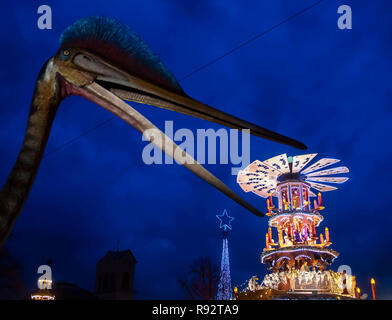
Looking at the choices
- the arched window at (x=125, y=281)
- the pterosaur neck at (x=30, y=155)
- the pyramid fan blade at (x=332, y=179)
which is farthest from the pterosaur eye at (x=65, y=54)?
the arched window at (x=125, y=281)

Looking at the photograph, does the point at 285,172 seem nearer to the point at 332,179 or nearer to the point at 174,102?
the point at 332,179

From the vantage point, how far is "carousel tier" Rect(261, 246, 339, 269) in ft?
79.5

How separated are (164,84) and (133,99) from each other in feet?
1.15

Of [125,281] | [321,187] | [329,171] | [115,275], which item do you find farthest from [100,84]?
[115,275]

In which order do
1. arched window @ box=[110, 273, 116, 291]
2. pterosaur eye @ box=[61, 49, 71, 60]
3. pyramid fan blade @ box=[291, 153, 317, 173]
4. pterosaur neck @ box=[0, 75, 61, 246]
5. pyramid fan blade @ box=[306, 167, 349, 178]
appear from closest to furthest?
pterosaur neck @ box=[0, 75, 61, 246] < pterosaur eye @ box=[61, 49, 71, 60] < pyramid fan blade @ box=[291, 153, 317, 173] < pyramid fan blade @ box=[306, 167, 349, 178] < arched window @ box=[110, 273, 116, 291]

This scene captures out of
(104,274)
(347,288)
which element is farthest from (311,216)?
(104,274)

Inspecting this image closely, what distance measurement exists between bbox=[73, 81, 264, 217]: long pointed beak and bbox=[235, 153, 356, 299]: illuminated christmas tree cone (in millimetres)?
19648

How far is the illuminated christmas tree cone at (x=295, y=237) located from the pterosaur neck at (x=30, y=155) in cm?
1985

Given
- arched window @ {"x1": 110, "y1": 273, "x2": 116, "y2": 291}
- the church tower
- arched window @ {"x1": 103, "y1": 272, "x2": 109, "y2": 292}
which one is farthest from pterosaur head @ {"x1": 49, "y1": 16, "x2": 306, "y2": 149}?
arched window @ {"x1": 103, "y1": 272, "x2": 109, "y2": 292}

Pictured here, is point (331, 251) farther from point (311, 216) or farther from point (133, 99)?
point (133, 99)

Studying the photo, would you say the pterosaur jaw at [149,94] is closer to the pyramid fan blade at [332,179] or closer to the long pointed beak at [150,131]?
the long pointed beak at [150,131]

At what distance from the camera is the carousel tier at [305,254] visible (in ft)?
79.5

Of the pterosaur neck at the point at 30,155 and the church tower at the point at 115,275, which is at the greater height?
the church tower at the point at 115,275

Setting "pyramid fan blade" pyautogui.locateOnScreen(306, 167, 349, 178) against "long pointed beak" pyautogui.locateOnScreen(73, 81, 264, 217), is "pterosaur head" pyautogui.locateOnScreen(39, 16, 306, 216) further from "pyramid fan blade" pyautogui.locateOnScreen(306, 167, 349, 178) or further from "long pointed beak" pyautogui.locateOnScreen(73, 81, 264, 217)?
"pyramid fan blade" pyautogui.locateOnScreen(306, 167, 349, 178)
